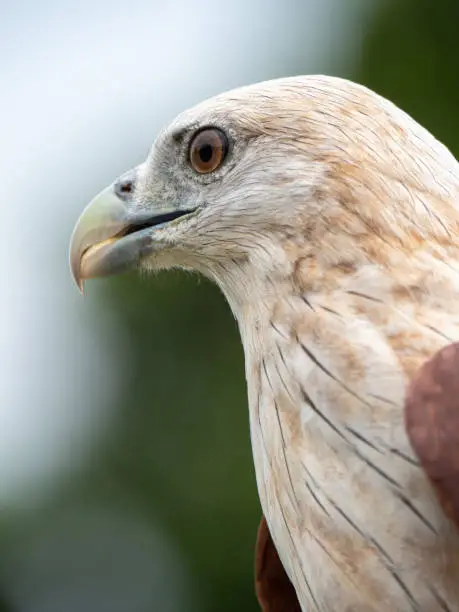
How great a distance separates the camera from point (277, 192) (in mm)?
2695

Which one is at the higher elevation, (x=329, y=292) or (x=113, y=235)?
(x=113, y=235)

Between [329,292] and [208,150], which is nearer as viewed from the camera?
[329,292]

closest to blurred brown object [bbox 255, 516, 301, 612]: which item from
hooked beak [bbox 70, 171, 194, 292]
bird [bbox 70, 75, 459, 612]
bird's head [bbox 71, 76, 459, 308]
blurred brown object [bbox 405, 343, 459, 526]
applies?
bird [bbox 70, 75, 459, 612]

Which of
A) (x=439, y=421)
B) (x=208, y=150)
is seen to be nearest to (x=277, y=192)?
(x=208, y=150)

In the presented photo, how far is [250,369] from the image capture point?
2613mm

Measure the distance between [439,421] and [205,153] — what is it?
46.1 inches

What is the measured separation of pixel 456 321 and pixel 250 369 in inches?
22.7

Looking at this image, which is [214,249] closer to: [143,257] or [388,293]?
[143,257]

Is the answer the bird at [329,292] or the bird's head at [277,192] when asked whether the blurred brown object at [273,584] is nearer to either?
the bird at [329,292]

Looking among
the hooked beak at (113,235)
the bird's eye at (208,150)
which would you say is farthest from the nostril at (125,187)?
the bird's eye at (208,150)

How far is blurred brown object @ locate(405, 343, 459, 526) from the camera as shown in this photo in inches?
79.7

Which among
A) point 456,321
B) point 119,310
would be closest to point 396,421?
point 456,321

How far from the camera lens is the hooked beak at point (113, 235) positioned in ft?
9.98

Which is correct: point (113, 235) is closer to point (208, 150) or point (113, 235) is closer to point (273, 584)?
point (208, 150)
